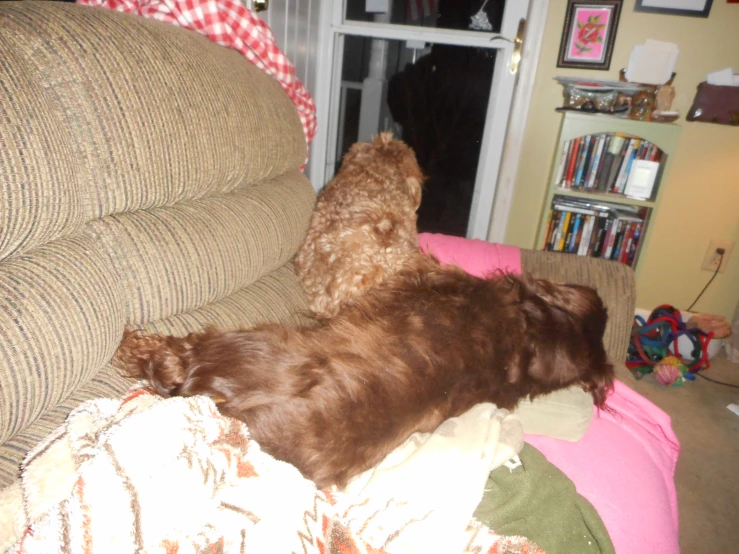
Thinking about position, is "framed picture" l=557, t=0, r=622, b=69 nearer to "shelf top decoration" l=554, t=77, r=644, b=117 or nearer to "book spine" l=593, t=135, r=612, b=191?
"shelf top decoration" l=554, t=77, r=644, b=117

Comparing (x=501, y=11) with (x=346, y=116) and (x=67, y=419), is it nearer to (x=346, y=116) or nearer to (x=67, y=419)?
(x=346, y=116)

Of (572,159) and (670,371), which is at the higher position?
(572,159)

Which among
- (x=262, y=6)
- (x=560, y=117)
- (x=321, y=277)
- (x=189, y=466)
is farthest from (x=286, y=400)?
(x=560, y=117)

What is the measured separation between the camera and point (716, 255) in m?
2.89

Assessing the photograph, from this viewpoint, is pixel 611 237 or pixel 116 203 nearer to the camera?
pixel 116 203

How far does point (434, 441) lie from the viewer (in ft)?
2.79

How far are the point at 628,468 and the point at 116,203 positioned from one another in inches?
47.0

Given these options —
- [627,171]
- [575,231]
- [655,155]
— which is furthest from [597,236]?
[655,155]

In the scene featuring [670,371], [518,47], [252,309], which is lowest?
[670,371]

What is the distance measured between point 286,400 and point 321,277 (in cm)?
68

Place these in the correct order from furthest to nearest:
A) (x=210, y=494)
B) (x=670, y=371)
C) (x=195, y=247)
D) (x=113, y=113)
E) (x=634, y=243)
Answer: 1. (x=634, y=243)
2. (x=670, y=371)
3. (x=195, y=247)
4. (x=113, y=113)
5. (x=210, y=494)

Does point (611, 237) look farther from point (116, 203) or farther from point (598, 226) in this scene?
point (116, 203)

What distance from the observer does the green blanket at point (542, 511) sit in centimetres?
81

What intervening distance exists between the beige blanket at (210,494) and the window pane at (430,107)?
2.44 m
